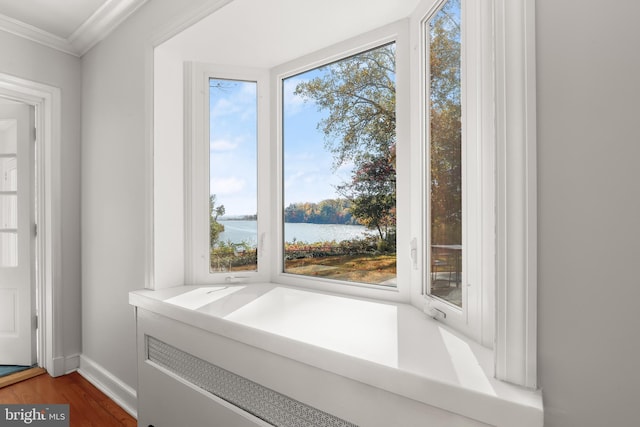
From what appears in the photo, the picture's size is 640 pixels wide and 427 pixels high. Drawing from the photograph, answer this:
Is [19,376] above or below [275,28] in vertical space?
below

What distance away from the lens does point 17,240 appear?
2334 millimetres

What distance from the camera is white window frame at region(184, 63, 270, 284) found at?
1.87 metres

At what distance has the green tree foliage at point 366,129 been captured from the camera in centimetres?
149

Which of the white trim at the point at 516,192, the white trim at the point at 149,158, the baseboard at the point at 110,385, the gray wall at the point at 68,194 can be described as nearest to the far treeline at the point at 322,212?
the white trim at the point at 149,158

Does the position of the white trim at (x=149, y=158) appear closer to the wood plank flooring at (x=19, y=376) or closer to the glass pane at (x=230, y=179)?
the glass pane at (x=230, y=179)

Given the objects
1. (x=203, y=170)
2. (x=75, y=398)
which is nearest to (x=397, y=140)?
→ (x=203, y=170)

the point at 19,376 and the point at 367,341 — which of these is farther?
the point at 19,376

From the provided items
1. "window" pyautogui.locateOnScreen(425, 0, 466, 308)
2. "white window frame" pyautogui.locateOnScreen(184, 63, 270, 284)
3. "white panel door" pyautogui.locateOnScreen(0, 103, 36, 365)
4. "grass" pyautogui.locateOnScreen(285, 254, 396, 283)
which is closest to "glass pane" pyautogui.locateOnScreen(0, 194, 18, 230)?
"white panel door" pyautogui.locateOnScreen(0, 103, 36, 365)

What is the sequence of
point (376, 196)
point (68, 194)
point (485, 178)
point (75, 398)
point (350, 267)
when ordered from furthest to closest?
point (68, 194) → point (75, 398) → point (350, 267) → point (376, 196) → point (485, 178)

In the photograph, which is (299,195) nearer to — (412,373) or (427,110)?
(427,110)

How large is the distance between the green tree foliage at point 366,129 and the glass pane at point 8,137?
7.44 ft

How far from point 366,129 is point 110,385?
2.13 metres

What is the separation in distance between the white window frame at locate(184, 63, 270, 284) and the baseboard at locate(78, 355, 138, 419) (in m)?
0.75

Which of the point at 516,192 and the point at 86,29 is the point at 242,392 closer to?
the point at 516,192
